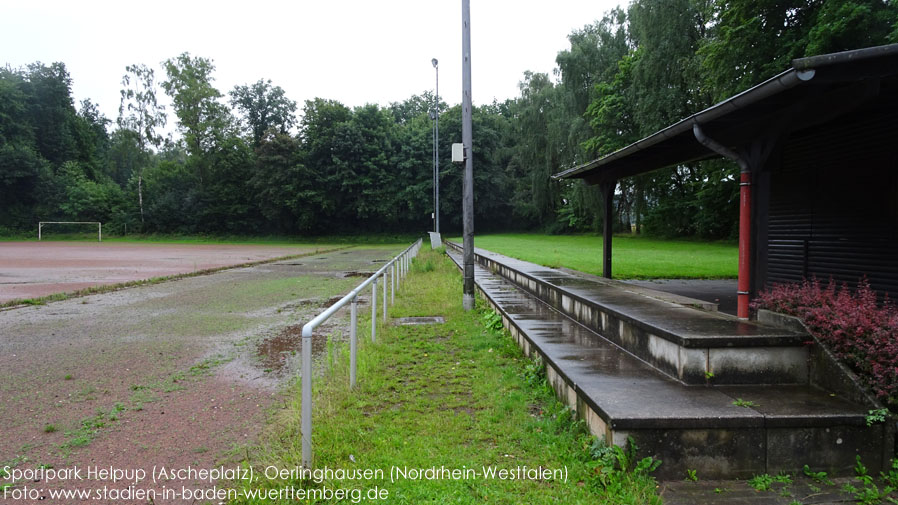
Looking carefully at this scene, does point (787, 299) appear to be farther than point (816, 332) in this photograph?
Yes

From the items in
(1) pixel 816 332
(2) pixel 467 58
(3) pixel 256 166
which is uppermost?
(3) pixel 256 166

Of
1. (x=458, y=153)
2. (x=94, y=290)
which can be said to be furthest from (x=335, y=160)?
(x=458, y=153)

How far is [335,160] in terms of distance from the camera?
52094 mm

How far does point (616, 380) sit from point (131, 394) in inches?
171

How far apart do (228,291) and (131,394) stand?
845 centimetres

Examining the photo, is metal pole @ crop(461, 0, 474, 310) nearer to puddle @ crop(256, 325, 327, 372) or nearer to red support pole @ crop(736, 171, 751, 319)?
puddle @ crop(256, 325, 327, 372)

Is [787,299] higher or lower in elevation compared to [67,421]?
higher

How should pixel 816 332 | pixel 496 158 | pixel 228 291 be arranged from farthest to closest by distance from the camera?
pixel 496 158 → pixel 228 291 → pixel 816 332

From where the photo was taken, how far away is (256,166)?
54.4 metres

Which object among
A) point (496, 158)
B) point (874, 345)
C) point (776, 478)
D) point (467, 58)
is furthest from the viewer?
point (496, 158)

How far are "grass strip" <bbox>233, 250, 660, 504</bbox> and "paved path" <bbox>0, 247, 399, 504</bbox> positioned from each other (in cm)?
55

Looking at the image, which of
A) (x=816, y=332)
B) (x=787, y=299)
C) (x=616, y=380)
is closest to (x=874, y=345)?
(x=816, y=332)

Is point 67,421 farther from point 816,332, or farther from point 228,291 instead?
point 228,291

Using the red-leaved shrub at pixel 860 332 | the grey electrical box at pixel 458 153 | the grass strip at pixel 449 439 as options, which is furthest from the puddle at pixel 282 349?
the red-leaved shrub at pixel 860 332
